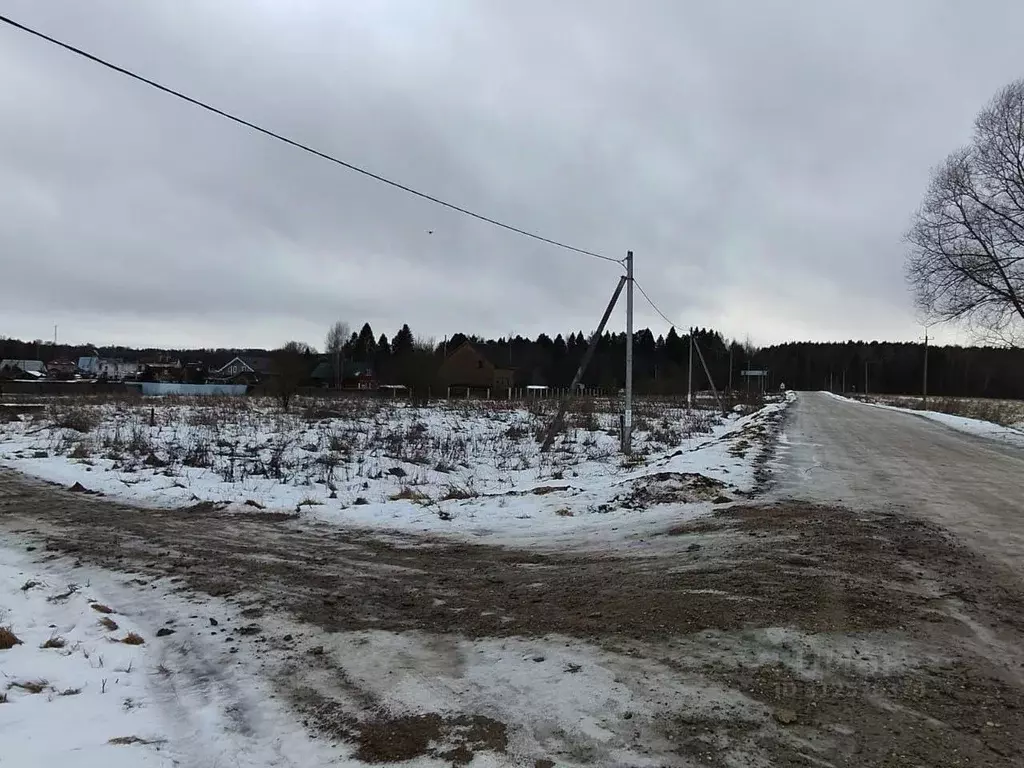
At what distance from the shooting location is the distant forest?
323 ft

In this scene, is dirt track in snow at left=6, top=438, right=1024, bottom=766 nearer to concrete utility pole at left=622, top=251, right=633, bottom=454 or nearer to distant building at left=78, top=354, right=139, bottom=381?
concrete utility pole at left=622, top=251, right=633, bottom=454

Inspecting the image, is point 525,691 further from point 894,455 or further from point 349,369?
point 349,369

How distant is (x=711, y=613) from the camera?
15.5ft

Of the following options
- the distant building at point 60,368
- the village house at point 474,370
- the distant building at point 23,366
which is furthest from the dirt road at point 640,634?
the distant building at point 60,368

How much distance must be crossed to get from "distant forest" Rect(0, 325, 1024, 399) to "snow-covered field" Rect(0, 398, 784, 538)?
53559 millimetres

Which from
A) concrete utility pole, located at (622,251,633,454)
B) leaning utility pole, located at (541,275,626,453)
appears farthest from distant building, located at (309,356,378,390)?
concrete utility pole, located at (622,251,633,454)

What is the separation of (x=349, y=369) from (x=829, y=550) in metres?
94.4

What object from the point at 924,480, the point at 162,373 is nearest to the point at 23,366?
the point at 162,373

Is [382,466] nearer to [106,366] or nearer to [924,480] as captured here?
[924,480]

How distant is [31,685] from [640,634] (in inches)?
150

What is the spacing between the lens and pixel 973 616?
4.64 meters

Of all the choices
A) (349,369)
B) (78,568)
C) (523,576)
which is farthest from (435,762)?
(349,369)

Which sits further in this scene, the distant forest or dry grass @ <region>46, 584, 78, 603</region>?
the distant forest

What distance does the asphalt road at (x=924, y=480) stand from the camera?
7.62 meters
